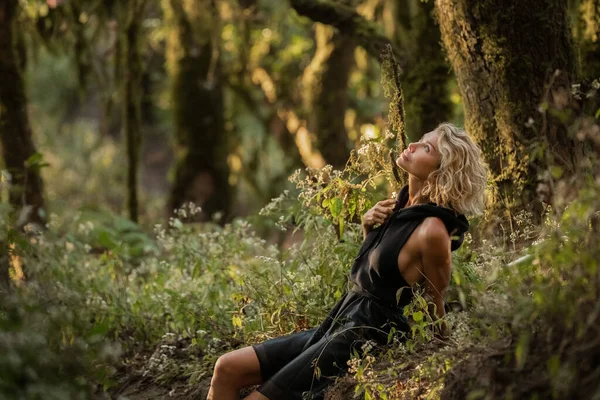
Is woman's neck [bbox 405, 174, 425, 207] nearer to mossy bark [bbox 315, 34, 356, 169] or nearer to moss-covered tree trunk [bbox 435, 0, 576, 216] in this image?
moss-covered tree trunk [bbox 435, 0, 576, 216]

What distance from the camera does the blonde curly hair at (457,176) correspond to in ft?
13.4

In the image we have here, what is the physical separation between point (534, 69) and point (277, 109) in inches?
318

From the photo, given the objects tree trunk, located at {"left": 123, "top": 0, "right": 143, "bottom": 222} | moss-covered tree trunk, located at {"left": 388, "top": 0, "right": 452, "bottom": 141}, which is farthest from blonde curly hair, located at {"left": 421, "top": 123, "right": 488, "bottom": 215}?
tree trunk, located at {"left": 123, "top": 0, "right": 143, "bottom": 222}

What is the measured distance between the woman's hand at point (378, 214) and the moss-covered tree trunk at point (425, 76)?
2477 mm

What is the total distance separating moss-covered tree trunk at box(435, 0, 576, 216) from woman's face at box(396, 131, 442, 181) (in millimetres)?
1046

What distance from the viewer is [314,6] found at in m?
6.77

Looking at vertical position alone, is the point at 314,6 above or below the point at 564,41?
above

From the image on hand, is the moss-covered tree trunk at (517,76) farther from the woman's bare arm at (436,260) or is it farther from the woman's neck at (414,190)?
the woman's bare arm at (436,260)

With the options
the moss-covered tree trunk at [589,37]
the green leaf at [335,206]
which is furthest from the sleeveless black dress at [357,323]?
the moss-covered tree trunk at [589,37]

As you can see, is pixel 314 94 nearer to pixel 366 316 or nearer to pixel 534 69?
pixel 534 69

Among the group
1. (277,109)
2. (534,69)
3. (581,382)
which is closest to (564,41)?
(534,69)

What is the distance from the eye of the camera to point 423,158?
13.7ft

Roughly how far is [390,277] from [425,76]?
10.3 feet

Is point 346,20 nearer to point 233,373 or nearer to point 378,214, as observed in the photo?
point 378,214
